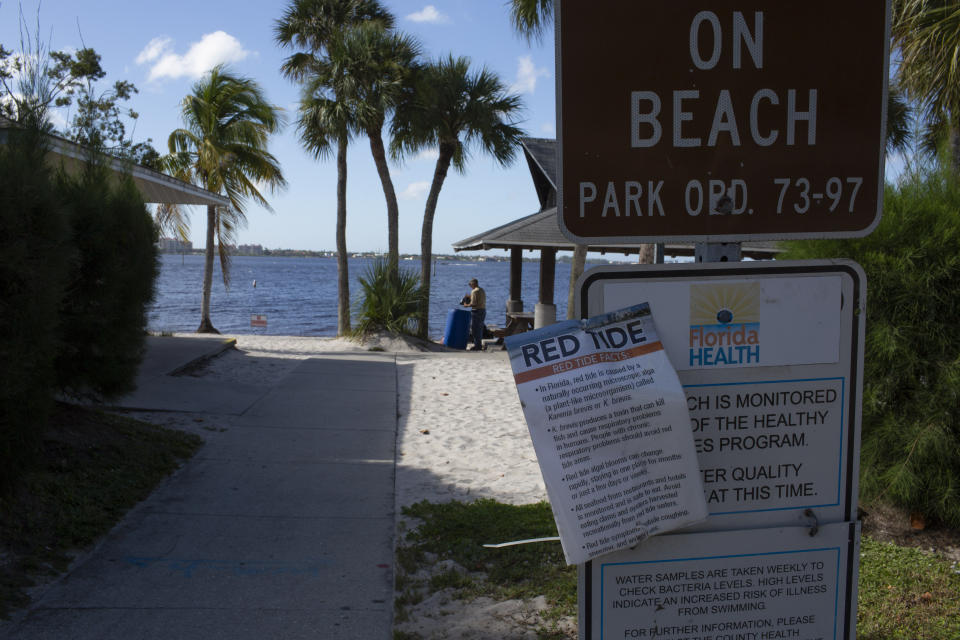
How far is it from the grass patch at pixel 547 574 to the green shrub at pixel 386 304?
12526 millimetres

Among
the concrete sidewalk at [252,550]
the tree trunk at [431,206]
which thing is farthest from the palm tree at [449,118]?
the concrete sidewalk at [252,550]

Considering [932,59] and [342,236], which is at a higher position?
[932,59]

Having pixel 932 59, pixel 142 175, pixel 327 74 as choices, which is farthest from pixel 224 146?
pixel 932 59

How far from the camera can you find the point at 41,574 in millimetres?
4012

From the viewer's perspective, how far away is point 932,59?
8.91m

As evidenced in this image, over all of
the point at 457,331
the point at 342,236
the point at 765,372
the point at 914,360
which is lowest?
the point at 457,331

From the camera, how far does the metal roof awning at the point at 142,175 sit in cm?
700

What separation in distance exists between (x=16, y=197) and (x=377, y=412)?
5.17 m

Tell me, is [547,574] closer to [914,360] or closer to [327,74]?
[914,360]

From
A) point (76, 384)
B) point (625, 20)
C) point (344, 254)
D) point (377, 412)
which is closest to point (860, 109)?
point (625, 20)

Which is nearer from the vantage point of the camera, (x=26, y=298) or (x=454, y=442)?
(x=26, y=298)

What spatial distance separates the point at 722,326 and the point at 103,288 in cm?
585

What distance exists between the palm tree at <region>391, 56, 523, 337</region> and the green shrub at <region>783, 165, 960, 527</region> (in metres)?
14.8

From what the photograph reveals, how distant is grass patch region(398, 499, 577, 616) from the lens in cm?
404
